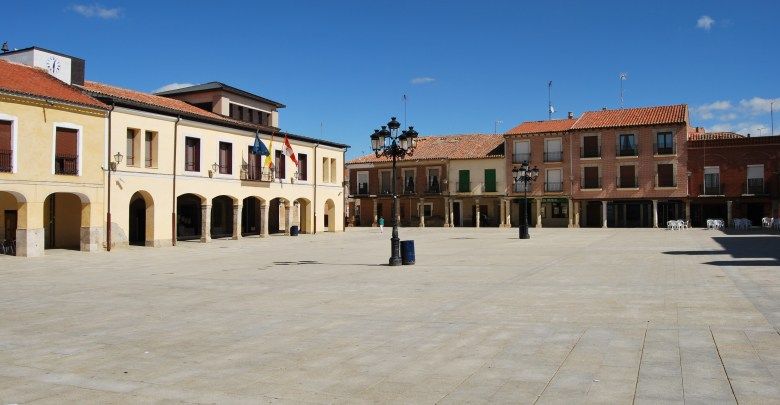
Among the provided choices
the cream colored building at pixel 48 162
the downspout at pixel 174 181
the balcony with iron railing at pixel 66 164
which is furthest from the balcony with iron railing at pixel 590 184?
the balcony with iron railing at pixel 66 164

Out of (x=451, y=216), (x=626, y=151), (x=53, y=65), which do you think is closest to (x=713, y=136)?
(x=626, y=151)

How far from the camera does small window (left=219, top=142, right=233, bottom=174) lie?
34344 millimetres

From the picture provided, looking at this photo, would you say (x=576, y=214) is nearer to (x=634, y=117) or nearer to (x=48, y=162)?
(x=634, y=117)

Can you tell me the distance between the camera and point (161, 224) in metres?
29.9

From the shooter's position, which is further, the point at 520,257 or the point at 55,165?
the point at 55,165

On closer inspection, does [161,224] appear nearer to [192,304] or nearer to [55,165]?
[55,165]

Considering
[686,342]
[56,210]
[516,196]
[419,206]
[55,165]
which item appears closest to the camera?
[686,342]

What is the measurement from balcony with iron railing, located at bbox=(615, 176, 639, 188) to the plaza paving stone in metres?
37.2

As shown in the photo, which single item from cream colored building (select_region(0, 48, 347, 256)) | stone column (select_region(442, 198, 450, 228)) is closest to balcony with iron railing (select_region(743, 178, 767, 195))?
stone column (select_region(442, 198, 450, 228))

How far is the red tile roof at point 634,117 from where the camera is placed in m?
51.4

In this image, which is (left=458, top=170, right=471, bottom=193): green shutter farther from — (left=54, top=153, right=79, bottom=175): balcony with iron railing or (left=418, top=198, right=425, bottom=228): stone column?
(left=54, top=153, right=79, bottom=175): balcony with iron railing

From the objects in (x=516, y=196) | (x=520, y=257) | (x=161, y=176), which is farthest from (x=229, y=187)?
(x=516, y=196)

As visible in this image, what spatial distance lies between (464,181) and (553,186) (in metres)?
8.34

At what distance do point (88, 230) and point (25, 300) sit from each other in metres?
14.5
